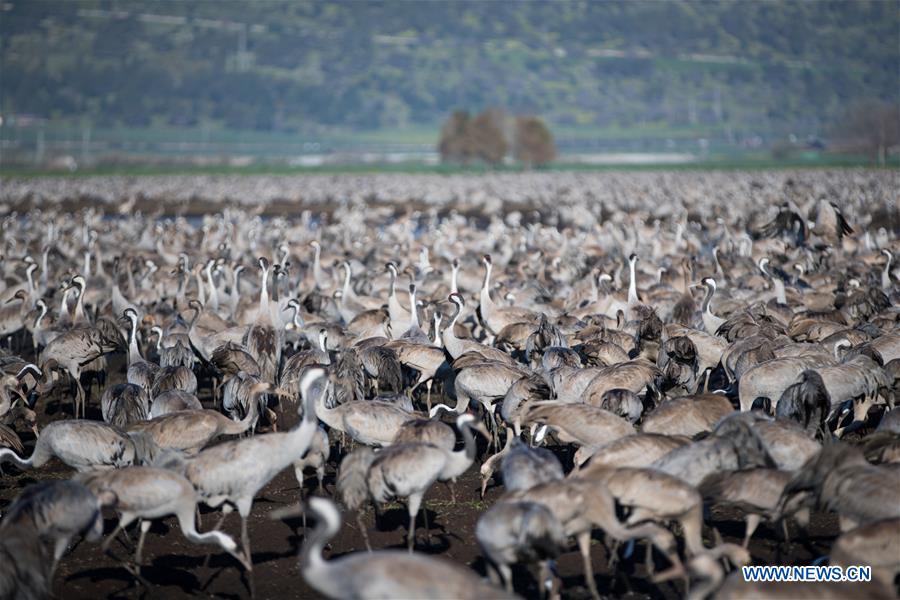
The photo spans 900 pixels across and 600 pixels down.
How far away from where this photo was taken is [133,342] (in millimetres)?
12625

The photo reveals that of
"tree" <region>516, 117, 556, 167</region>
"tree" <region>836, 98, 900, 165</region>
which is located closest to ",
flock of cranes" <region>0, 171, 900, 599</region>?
"tree" <region>836, 98, 900, 165</region>

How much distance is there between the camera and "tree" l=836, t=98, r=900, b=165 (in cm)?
7881

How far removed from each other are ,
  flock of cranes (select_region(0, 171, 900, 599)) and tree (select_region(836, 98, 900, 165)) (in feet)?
201

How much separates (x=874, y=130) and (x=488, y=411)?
77.7m

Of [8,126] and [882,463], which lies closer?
[882,463]

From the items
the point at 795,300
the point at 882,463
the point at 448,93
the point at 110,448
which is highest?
the point at 882,463

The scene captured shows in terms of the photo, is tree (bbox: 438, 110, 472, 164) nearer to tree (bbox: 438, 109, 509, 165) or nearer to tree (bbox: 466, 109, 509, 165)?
tree (bbox: 438, 109, 509, 165)

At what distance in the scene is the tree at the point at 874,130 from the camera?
259ft

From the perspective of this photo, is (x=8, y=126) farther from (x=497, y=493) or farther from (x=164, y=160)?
(x=497, y=493)

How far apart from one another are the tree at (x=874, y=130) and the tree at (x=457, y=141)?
104 ft

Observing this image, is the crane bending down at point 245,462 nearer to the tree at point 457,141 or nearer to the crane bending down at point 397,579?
the crane bending down at point 397,579

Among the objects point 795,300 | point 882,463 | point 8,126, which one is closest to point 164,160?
point 8,126

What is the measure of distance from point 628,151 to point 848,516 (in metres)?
134

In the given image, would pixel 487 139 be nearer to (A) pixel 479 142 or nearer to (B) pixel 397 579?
(A) pixel 479 142
